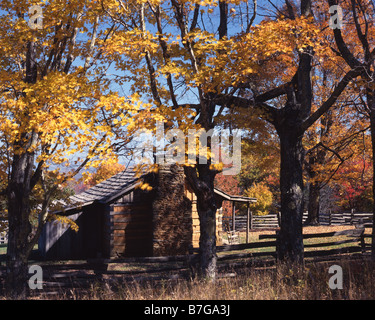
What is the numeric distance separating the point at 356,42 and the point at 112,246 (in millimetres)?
15564

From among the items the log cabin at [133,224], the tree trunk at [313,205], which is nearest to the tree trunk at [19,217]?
the log cabin at [133,224]

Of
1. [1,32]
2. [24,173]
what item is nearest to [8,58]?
[1,32]

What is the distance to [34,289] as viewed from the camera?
12.1 metres

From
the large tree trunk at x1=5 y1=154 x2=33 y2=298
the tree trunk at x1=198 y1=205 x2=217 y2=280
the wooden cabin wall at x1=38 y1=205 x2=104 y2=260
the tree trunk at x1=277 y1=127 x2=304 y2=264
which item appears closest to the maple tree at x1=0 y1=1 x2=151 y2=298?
the large tree trunk at x1=5 y1=154 x2=33 y2=298

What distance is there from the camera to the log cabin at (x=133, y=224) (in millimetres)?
20656

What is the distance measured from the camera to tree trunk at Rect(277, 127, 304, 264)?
528 inches

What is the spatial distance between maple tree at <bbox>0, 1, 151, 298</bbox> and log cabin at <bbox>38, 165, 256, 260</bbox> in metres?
8.28

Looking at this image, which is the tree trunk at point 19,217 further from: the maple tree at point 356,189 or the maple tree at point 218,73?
the maple tree at point 356,189

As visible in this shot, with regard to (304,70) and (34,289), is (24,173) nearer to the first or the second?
(34,289)

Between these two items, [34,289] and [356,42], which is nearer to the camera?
[34,289]

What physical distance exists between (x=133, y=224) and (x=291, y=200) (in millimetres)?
9822

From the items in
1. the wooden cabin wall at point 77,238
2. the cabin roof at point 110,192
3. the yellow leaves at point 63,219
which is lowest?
the wooden cabin wall at point 77,238

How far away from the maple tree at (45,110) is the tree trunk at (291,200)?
6.19m

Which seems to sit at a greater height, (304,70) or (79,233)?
(304,70)
